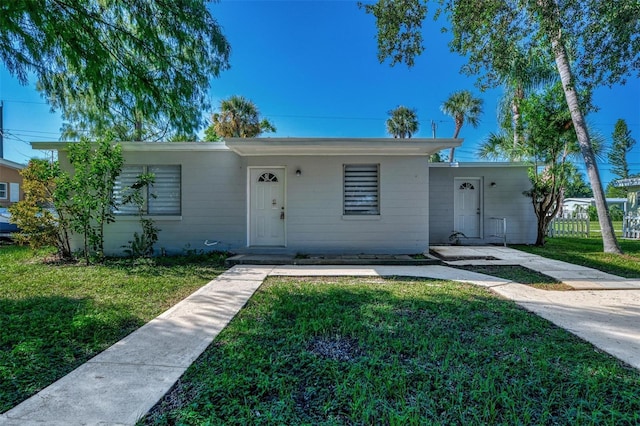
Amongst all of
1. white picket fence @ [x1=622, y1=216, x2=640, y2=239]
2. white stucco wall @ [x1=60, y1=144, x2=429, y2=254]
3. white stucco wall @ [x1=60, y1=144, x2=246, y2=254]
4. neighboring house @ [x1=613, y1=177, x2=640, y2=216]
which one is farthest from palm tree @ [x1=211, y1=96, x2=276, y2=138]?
neighboring house @ [x1=613, y1=177, x2=640, y2=216]

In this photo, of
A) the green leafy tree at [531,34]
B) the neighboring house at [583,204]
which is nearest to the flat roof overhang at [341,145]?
the green leafy tree at [531,34]

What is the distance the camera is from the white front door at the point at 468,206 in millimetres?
10070

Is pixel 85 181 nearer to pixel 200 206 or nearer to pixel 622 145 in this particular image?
pixel 200 206

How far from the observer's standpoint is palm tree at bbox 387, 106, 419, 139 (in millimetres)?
23688

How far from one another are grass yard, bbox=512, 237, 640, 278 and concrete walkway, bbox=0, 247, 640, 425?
75 cm

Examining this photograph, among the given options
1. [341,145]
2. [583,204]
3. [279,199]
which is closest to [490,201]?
[341,145]

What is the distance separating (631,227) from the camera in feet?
42.2

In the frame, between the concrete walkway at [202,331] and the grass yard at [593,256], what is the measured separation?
75cm

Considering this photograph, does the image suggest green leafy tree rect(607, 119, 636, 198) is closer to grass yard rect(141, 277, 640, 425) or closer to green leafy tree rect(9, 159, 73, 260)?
grass yard rect(141, 277, 640, 425)

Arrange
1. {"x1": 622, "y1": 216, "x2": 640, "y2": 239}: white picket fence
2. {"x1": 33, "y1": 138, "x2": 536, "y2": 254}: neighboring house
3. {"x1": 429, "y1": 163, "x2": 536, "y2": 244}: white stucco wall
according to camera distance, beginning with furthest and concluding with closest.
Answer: {"x1": 622, "y1": 216, "x2": 640, "y2": 239}: white picket fence → {"x1": 429, "y1": 163, "x2": 536, "y2": 244}: white stucco wall → {"x1": 33, "y1": 138, "x2": 536, "y2": 254}: neighboring house

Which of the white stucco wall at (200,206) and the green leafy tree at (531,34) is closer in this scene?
the green leafy tree at (531,34)

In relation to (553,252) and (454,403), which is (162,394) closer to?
(454,403)

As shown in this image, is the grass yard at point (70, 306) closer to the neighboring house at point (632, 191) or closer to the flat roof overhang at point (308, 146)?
the flat roof overhang at point (308, 146)

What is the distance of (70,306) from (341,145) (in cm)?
537
